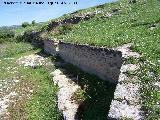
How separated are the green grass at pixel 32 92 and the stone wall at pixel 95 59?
2196mm

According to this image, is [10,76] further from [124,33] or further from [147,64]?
[147,64]

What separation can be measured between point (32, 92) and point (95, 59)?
4786 millimetres

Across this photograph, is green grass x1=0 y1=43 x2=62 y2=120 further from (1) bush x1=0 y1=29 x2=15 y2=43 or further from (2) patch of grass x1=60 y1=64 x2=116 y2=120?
(1) bush x1=0 y1=29 x2=15 y2=43

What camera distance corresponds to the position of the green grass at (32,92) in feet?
68.2

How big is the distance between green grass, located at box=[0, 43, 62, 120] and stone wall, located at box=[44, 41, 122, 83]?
220cm

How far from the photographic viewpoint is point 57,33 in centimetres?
4647

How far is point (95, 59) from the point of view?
24.6 m

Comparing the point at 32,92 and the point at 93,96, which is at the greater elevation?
the point at 93,96

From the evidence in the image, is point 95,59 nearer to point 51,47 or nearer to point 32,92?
point 32,92

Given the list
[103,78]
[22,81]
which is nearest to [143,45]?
[103,78]

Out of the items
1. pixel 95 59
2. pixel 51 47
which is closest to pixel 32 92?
pixel 95 59

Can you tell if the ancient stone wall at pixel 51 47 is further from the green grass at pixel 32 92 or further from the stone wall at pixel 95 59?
the stone wall at pixel 95 59

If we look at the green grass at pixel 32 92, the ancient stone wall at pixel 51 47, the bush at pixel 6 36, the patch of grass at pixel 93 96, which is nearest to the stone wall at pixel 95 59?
the patch of grass at pixel 93 96

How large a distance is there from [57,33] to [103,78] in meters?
24.0
